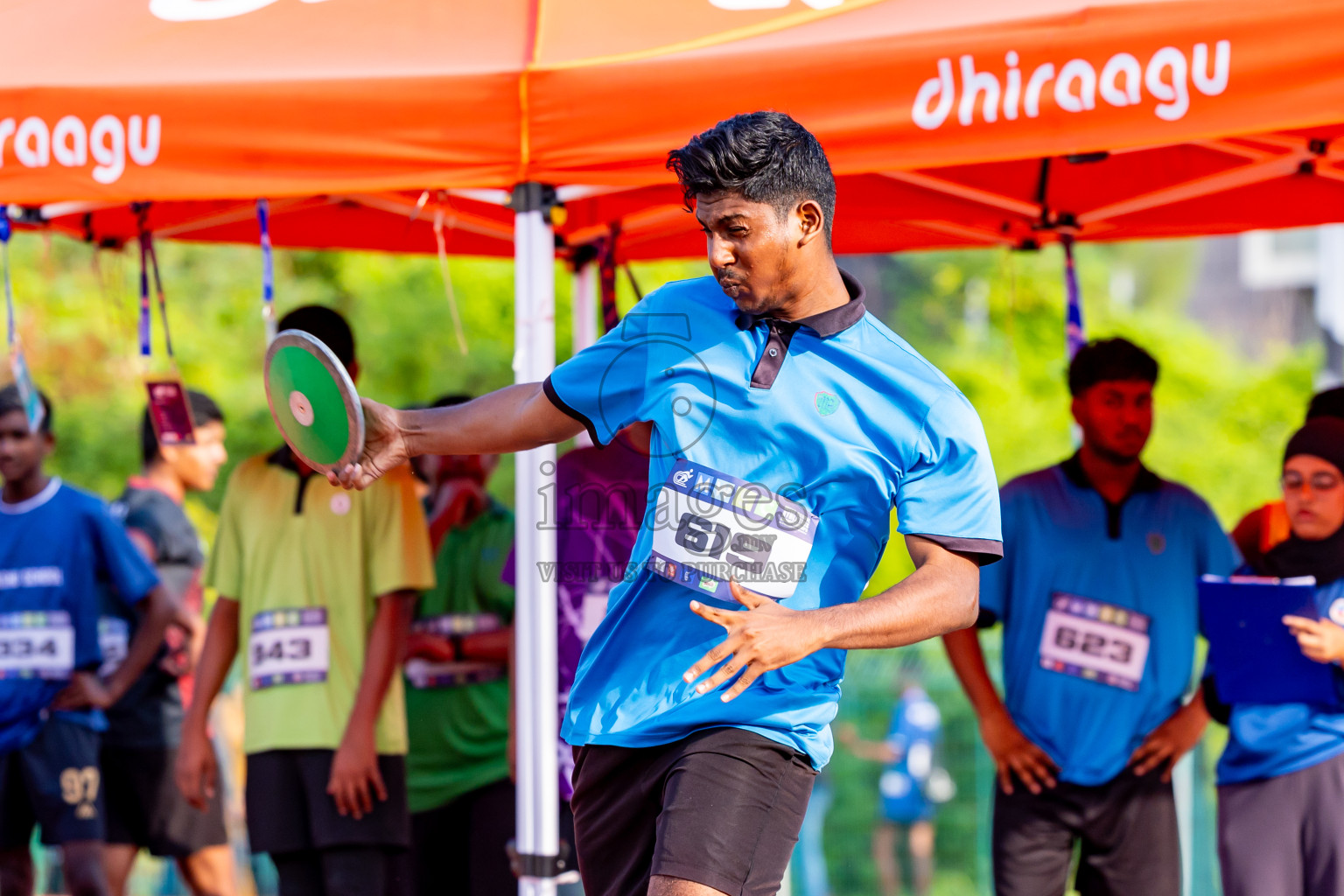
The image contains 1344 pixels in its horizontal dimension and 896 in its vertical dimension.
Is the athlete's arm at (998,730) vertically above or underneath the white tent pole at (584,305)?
underneath

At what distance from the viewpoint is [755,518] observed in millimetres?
2432

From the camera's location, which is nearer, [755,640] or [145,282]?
[755,640]

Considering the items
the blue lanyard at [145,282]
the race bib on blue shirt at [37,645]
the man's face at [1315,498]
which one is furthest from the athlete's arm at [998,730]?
the race bib on blue shirt at [37,645]

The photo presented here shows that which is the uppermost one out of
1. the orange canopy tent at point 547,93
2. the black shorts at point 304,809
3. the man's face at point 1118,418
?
the orange canopy tent at point 547,93

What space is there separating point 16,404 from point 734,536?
11.8ft

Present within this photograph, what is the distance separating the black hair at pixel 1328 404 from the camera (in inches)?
179

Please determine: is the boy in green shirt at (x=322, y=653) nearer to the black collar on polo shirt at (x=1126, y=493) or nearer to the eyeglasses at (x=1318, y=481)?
the black collar on polo shirt at (x=1126, y=493)

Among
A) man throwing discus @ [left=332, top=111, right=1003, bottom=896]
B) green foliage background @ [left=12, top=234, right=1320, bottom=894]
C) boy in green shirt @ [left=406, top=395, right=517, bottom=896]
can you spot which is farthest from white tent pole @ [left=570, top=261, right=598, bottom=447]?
green foliage background @ [left=12, top=234, right=1320, bottom=894]

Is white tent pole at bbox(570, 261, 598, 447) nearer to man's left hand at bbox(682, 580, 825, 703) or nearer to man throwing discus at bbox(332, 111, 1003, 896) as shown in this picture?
man throwing discus at bbox(332, 111, 1003, 896)

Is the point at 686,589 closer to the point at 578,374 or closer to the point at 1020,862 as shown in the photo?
the point at 578,374

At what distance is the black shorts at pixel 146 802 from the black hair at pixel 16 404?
114 cm


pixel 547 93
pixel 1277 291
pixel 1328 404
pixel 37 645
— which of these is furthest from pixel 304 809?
pixel 1277 291

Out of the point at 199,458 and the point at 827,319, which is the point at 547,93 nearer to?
the point at 827,319

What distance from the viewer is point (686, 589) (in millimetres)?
2492
